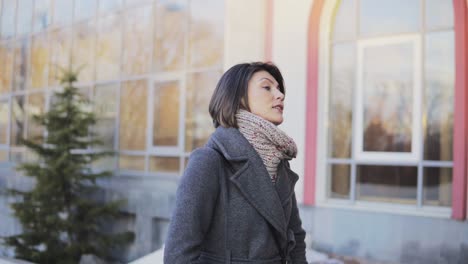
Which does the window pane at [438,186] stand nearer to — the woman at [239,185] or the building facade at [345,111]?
the building facade at [345,111]

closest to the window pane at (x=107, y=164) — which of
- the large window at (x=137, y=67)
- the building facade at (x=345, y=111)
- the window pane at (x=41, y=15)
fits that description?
the large window at (x=137, y=67)

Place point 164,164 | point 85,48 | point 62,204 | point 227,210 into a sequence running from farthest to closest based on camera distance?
point 85,48 → point 164,164 → point 62,204 → point 227,210

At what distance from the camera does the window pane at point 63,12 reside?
9.34 m

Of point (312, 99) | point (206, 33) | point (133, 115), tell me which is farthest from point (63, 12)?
point (312, 99)

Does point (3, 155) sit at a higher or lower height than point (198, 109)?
lower

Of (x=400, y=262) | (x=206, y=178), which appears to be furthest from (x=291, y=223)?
(x=400, y=262)

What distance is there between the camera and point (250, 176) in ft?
5.66

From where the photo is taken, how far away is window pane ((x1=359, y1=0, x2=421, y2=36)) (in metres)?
5.14

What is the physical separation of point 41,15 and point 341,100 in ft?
26.0

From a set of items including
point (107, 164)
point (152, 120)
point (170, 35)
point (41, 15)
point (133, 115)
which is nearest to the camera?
point (170, 35)

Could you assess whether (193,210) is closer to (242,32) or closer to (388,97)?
(388,97)

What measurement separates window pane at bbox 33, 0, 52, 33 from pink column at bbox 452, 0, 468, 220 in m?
8.66

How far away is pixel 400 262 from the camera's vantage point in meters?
4.82

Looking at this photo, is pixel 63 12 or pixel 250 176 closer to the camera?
pixel 250 176
